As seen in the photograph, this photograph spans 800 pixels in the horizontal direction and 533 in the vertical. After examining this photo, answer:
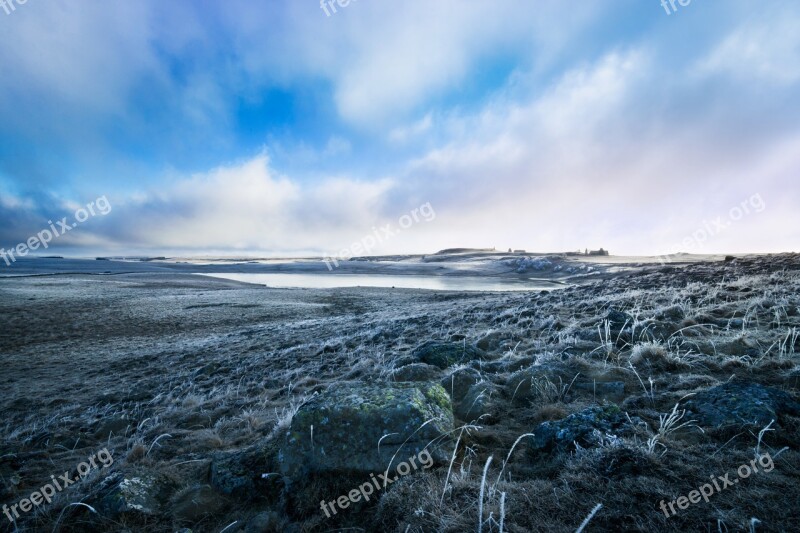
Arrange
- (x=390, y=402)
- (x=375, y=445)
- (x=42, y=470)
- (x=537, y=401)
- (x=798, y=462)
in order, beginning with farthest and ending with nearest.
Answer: (x=42, y=470) → (x=537, y=401) → (x=390, y=402) → (x=375, y=445) → (x=798, y=462)

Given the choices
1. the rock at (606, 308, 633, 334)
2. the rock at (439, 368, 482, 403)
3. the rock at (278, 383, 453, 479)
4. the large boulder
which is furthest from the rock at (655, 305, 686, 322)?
the large boulder

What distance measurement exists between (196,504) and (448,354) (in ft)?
15.1

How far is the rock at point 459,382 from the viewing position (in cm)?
511

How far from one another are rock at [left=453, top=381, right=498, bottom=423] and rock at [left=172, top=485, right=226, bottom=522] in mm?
2808

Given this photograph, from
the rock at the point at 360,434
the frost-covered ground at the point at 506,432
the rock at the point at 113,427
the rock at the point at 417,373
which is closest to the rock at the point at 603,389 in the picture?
the frost-covered ground at the point at 506,432

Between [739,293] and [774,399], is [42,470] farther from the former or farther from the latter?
[739,293]

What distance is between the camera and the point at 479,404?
4.44 metres

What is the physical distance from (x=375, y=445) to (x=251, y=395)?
18.4ft

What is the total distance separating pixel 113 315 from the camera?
24.2m

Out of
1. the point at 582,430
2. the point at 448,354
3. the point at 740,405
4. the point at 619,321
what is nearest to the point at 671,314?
the point at 619,321

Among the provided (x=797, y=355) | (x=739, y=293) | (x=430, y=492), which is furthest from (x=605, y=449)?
(x=739, y=293)

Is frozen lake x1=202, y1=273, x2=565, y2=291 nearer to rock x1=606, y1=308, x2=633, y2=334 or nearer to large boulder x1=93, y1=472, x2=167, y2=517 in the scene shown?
rock x1=606, y1=308, x2=633, y2=334

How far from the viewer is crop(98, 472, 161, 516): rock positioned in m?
3.22

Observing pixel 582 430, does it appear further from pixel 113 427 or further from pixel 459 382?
pixel 113 427
